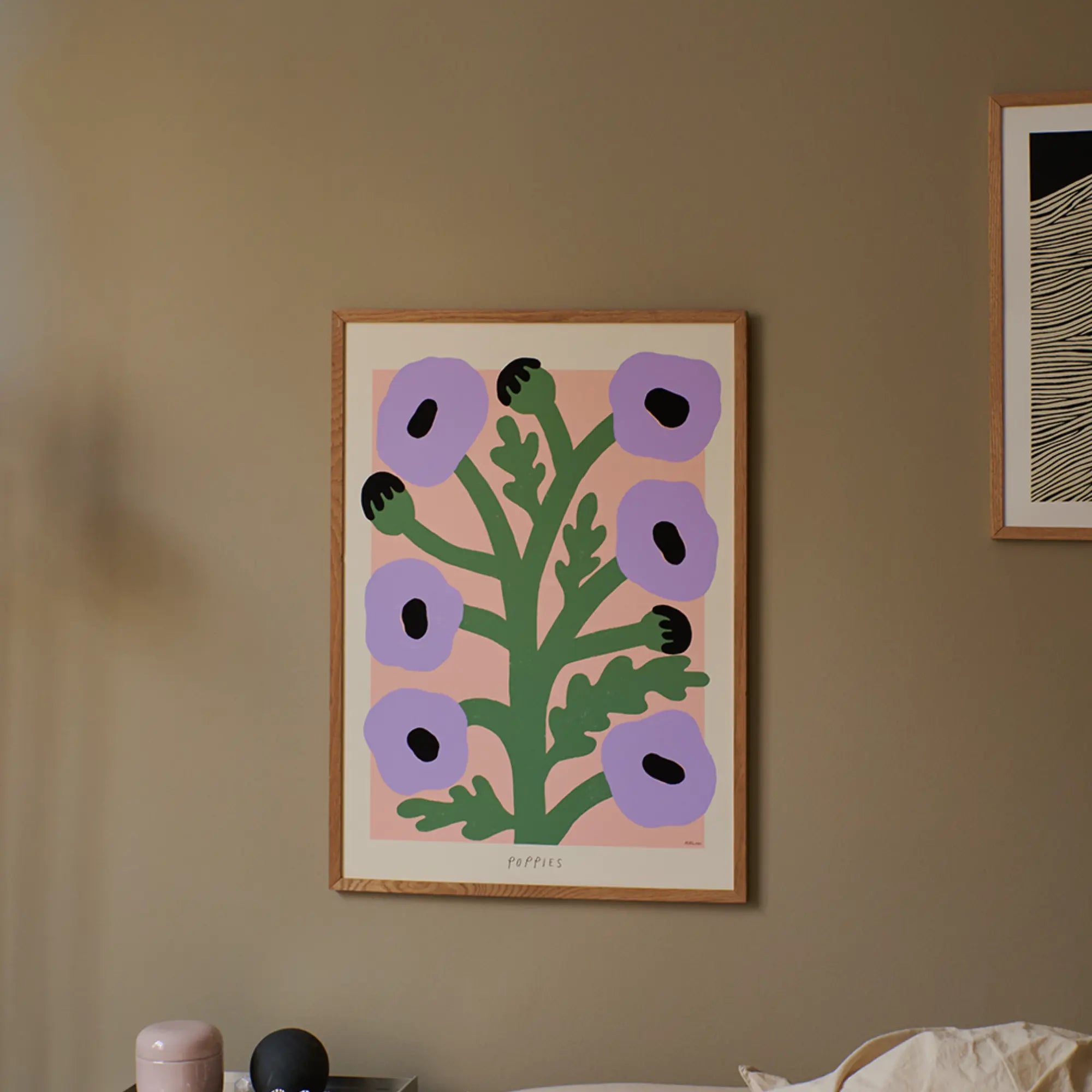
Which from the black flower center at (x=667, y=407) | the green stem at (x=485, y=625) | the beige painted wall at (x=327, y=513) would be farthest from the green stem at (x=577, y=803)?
the black flower center at (x=667, y=407)

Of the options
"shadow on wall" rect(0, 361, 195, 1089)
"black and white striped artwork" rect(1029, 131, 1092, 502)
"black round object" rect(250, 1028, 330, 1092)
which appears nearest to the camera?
"black round object" rect(250, 1028, 330, 1092)

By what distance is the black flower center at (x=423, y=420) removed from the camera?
5.99 ft

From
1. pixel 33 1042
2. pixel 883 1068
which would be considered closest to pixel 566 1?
pixel 883 1068

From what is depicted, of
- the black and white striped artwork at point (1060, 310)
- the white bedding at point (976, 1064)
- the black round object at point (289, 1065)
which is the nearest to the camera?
the white bedding at point (976, 1064)

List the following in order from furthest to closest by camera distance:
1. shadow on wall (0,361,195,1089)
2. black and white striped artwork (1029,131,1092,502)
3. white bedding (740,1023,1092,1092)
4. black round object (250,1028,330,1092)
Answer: shadow on wall (0,361,195,1089)
black and white striped artwork (1029,131,1092,502)
black round object (250,1028,330,1092)
white bedding (740,1023,1092,1092)

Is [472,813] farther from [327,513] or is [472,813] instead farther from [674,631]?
[327,513]

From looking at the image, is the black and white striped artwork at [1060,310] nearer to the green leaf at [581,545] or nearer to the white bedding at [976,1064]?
the green leaf at [581,545]

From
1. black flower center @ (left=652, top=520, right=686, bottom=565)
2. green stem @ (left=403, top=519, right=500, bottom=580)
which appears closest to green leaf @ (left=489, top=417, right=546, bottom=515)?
green stem @ (left=403, top=519, right=500, bottom=580)

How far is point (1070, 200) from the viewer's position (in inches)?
69.2

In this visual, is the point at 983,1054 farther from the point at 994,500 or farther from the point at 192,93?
the point at 192,93

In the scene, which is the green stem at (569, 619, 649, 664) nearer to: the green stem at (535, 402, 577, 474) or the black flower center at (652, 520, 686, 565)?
the black flower center at (652, 520, 686, 565)

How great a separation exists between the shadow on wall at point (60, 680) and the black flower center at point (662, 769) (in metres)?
0.87

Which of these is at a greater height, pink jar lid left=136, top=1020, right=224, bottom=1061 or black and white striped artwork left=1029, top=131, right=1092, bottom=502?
black and white striped artwork left=1029, top=131, right=1092, bottom=502

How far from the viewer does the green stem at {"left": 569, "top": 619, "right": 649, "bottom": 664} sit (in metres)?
1.78
